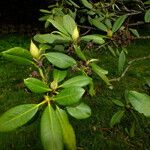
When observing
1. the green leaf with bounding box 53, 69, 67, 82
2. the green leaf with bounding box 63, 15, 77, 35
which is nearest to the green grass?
the green leaf with bounding box 63, 15, 77, 35

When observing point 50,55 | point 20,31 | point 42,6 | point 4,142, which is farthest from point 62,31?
point 42,6

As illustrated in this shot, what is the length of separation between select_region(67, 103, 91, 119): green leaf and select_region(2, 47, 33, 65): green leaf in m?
0.25

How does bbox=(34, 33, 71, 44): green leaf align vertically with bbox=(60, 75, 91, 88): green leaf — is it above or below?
above

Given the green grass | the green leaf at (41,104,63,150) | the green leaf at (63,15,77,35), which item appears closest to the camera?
the green leaf at (41,104,63,150)

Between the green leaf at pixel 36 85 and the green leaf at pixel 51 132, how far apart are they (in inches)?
4.4

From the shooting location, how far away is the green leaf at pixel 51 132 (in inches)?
44.5

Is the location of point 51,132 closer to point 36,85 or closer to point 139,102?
point 36,85

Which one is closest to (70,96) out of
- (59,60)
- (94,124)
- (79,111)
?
(79,111)

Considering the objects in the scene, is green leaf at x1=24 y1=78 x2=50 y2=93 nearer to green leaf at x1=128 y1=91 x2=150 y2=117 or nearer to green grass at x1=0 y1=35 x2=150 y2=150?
green leaf at x1=128 y1=91 x2=150 y2=117

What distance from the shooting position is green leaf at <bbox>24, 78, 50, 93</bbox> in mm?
1237

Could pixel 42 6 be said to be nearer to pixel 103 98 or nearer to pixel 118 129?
pixel 103 98

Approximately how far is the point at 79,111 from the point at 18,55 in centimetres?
31

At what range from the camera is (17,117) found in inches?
46.2

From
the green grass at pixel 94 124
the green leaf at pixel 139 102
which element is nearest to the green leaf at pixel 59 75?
the green leaf at pixel 139 102
